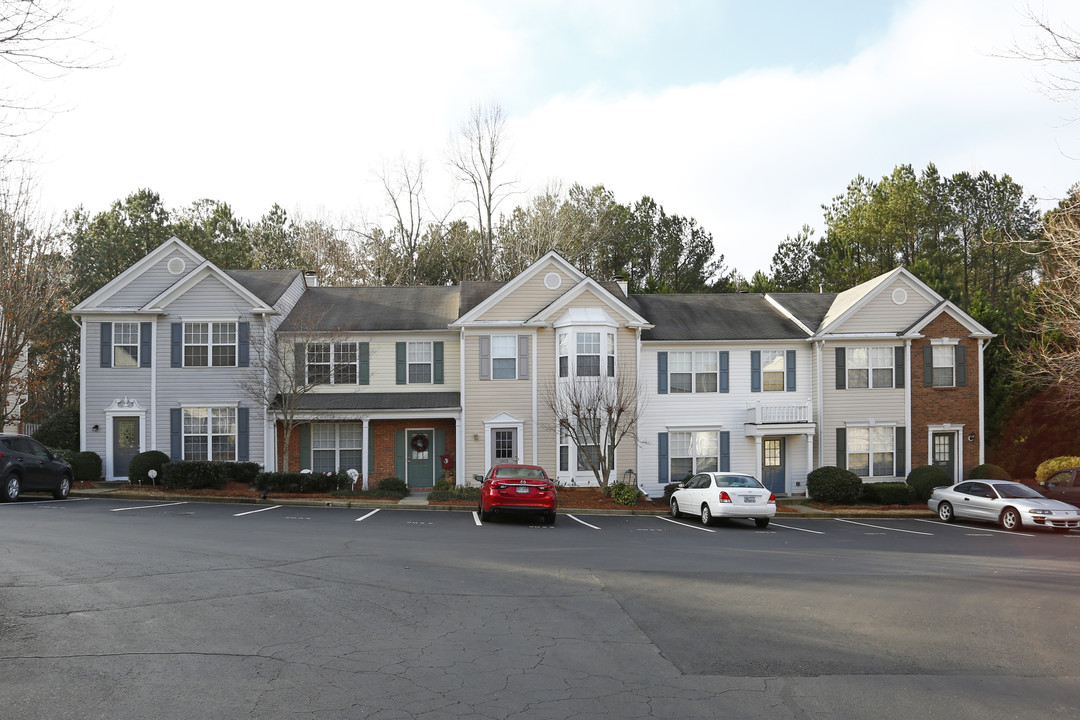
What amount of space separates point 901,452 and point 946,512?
5.83 meters

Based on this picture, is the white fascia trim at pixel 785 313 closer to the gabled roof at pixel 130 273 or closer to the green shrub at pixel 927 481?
the green shrub at pixel 927 481

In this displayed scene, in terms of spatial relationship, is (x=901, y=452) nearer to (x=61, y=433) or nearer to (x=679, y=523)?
(x=679, y=523)

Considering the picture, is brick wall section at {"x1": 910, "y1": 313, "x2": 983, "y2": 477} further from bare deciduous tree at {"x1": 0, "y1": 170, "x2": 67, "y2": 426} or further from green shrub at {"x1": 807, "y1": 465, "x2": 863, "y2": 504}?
bare deciduous tree at {"x1": 0, "y1": 170, "x2": 67, "y2": 426}

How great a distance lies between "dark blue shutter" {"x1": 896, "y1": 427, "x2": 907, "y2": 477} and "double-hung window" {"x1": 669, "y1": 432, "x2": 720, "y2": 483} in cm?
664

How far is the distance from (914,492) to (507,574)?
65.6 ft

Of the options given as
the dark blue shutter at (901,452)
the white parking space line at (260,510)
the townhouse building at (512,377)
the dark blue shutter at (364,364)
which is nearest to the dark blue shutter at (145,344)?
the townhouse building at (512,377)

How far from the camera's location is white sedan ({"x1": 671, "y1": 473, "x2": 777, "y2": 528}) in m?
20.0

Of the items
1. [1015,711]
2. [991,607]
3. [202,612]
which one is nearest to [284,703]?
[202,612]

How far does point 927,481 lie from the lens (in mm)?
26859

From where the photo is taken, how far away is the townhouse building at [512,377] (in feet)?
90.9

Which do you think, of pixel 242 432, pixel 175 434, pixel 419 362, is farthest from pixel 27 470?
pixel 419 362

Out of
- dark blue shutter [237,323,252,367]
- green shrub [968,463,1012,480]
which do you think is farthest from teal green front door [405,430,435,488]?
green shrub [968,463,1012,480]

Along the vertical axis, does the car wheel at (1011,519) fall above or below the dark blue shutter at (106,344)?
below

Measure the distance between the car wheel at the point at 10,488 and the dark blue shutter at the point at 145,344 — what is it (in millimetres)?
7664
